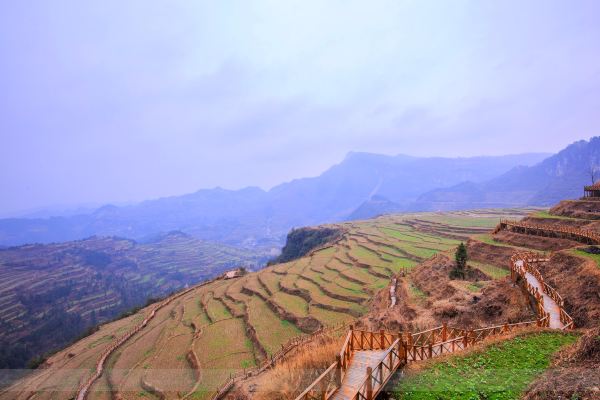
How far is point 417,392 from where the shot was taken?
10.9 m

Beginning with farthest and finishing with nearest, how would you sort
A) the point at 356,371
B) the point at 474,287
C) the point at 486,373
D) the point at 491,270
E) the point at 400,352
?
1. the point at 491,270
2. the point at 474,287
3. the point at 400,352
4. the point at 356,371
5. the point at 486,373

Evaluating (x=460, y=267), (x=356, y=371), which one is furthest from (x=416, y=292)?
(x=356, y=371)

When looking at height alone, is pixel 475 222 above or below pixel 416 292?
below

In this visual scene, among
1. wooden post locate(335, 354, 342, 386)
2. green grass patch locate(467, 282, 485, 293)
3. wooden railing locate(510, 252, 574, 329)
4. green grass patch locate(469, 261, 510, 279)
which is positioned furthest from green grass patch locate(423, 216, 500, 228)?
wooden post locate(335, 354, 342, 386)

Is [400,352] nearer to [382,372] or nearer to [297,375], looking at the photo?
[382,372]

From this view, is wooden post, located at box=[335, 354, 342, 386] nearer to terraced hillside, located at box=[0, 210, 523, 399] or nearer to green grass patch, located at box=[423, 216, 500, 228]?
terraced hillside, located at box=[0, 210, 523, 399]

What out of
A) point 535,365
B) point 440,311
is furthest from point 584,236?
point 535,365

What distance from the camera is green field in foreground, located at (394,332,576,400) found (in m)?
10.4

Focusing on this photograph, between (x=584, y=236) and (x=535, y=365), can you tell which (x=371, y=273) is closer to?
(x=584, y=236)

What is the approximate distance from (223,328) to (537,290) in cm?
3091

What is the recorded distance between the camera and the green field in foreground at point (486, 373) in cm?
1041

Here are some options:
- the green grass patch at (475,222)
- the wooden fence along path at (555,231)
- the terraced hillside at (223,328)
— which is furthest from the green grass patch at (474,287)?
the green grass patch at (475,222)

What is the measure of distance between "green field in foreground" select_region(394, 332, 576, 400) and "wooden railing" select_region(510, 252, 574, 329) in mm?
3191

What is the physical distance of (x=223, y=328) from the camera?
124 ft
